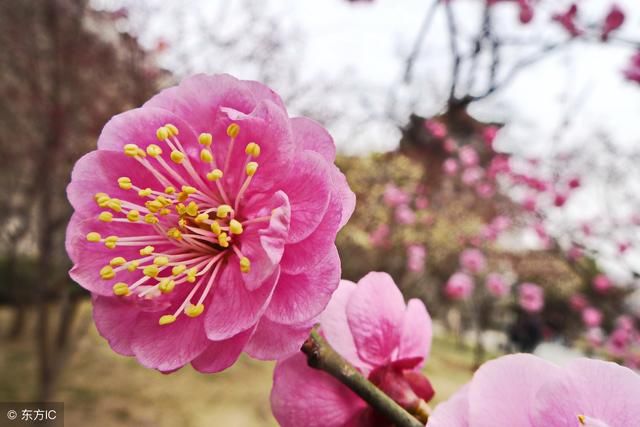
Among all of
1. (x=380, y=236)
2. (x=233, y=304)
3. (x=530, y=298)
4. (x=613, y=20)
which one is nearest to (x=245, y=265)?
(x=233, y=304)

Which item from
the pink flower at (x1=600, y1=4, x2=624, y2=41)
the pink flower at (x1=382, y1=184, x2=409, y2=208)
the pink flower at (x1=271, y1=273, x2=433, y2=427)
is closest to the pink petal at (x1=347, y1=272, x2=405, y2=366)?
the pink flower at (x1=271, y1=273, x2=433, y2=427)

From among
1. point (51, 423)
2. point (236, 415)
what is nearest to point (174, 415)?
point (236, 415)

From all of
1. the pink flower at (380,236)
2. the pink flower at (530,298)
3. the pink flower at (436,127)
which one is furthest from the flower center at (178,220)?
the pink flower at (530,298)

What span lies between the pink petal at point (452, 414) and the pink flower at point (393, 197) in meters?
6.17

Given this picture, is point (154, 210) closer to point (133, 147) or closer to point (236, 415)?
point (133, 147)

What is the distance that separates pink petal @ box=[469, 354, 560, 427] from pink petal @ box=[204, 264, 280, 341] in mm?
197

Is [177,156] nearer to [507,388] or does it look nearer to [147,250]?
[147,250]

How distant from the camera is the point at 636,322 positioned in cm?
519

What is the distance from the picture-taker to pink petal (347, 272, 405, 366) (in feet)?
1.53

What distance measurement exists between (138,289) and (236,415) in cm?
478

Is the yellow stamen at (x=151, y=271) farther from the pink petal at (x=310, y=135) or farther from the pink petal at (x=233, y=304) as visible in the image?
the pink petal at (x=310, y=135)

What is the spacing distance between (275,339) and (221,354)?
0.08 metres

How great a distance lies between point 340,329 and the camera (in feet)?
1.57

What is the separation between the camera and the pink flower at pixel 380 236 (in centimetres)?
638
